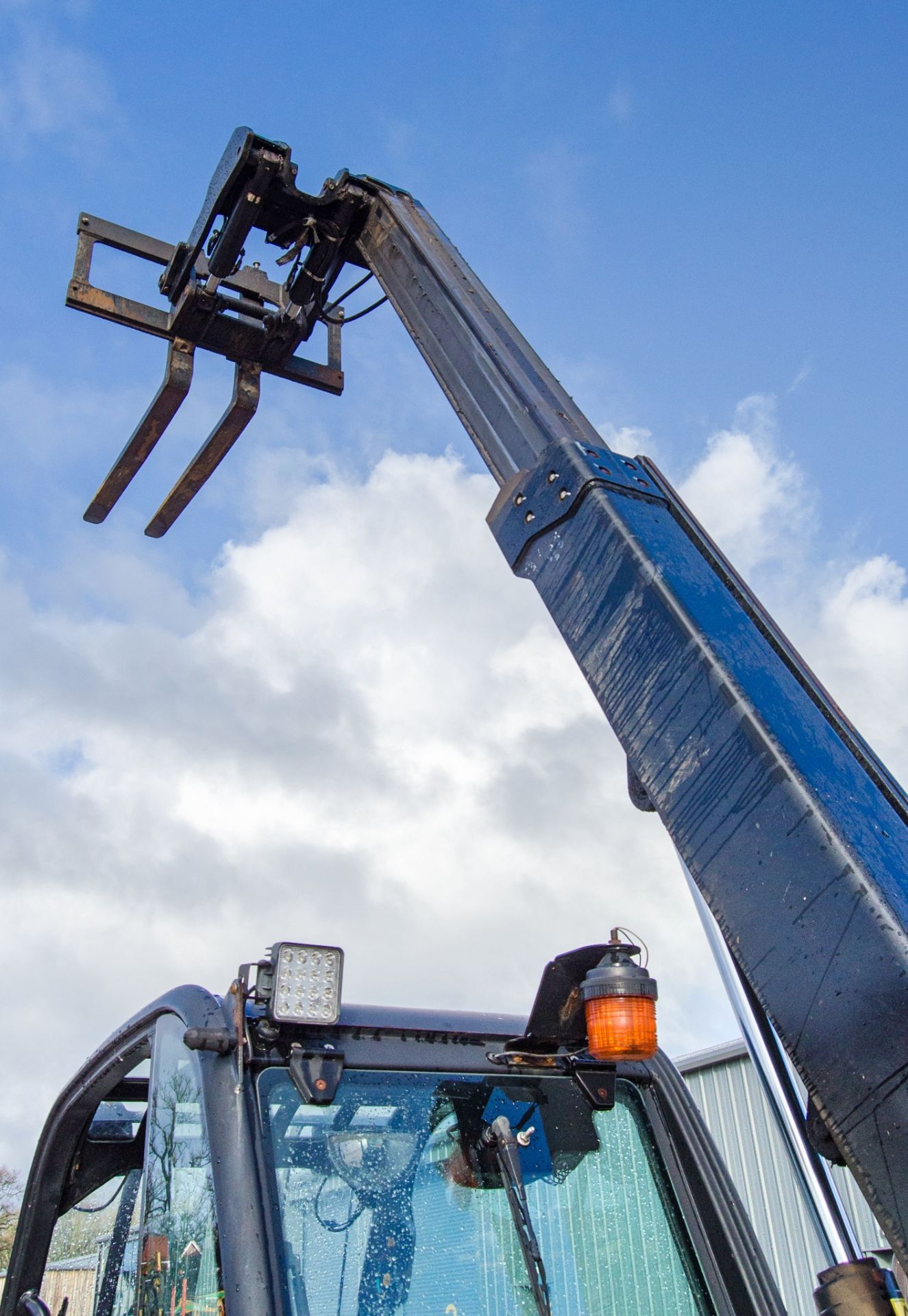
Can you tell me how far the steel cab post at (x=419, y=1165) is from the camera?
199cm

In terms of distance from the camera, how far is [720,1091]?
10180 millimetres

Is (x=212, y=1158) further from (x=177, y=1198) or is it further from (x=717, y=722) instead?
(x=717, y=722)

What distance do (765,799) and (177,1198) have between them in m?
1.61

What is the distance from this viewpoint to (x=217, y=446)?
3566 millimetres

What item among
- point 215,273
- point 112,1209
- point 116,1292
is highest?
point 215,273

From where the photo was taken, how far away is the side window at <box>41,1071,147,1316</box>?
2.64 m

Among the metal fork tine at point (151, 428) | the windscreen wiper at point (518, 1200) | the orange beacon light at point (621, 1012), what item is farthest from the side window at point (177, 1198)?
the metal fork tine at point (151, 428)

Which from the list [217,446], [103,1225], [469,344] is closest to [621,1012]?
[469,344]

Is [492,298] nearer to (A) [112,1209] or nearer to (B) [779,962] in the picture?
(B) [779,962]

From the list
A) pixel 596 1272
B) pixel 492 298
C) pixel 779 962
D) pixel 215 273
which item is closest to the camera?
pixel 779 962

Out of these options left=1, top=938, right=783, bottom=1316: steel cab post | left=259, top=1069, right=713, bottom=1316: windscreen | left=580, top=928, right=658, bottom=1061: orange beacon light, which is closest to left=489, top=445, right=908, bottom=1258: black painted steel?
left=580, top=928, right=658, bottom=1061: orange beacon light

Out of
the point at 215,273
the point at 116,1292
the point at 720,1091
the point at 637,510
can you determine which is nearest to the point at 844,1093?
the point at 637,510

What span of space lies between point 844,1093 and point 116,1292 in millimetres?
2247

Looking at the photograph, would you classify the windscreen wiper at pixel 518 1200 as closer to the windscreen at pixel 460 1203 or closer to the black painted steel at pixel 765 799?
the windscreen at pixel 460 1203
